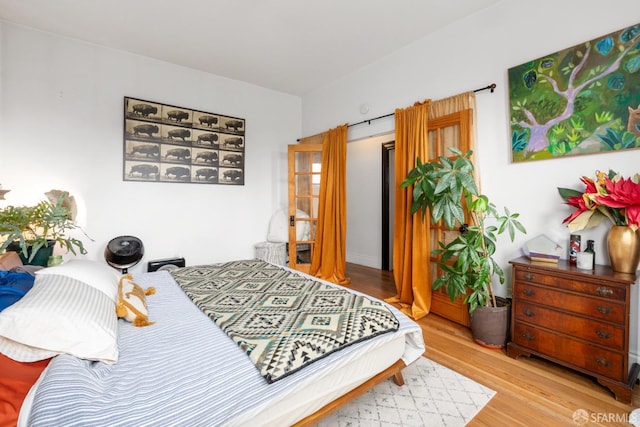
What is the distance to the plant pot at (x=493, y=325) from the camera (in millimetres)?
2262

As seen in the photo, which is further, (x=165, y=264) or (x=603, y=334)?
(x=165, y=264)

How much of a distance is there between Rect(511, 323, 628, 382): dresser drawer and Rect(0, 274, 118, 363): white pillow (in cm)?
257

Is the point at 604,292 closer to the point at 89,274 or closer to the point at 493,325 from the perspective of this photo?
the point at 493,325

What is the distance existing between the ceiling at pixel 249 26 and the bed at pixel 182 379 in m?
2.57

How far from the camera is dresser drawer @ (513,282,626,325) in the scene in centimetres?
169

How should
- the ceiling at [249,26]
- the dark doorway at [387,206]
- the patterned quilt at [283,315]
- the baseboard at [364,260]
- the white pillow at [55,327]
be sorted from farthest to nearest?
the baseboard at [364,260] → the dark doorway at [387,206] → the ceiling at [249,26] → the patterned quilt at [283,315] → the white pillow at [55,327]

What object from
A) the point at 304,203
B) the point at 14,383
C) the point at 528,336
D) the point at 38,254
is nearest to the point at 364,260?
the point at 304,203

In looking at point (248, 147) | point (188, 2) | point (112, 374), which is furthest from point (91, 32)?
point (112, 374)

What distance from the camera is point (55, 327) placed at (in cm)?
108

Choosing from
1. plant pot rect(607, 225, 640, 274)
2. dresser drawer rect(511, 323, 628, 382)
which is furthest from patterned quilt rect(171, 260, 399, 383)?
plant pot rect(607, 225, 640, 274)

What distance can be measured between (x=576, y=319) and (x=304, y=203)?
132 inches

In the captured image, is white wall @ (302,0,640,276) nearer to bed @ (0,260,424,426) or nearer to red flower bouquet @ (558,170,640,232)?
red flower bouquet @ (558,170,640,232)

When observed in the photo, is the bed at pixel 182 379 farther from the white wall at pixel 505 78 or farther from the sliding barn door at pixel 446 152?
the white wall at pixel 505 78

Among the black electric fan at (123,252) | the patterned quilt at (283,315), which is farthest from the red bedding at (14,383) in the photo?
the black electric fan at (123,252)
